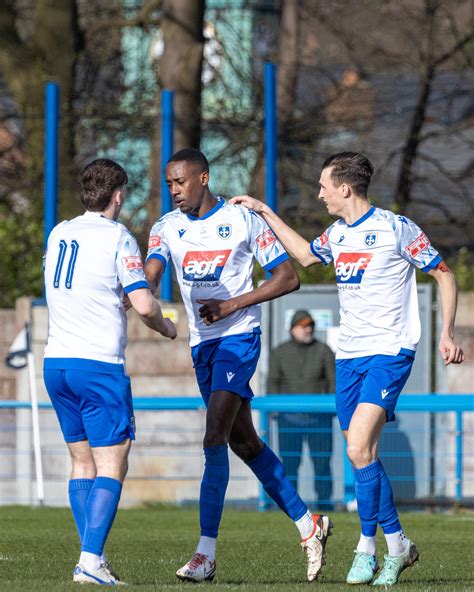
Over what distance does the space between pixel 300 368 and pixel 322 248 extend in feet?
20.2

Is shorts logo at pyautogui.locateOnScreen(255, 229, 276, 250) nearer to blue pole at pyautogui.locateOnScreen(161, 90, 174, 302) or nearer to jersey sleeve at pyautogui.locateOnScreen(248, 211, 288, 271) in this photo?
jersey sleeve at pyautogui.locateOnScreen(248, 211, 288, 271)

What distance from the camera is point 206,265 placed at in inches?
298

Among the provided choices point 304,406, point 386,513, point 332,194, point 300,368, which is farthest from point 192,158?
point 300,368

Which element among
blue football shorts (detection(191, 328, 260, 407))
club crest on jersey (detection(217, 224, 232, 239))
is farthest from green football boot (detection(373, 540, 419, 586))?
club crest on jersey (detection(217, 224, 232, 239))

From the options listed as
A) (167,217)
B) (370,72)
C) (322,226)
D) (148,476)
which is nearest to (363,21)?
(370,72)

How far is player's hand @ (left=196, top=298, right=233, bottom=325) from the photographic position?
7.36 meters

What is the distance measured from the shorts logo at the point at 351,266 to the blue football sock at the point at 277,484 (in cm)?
104

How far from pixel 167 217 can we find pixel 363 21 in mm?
17022

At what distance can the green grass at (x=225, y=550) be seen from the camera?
7.25 meters

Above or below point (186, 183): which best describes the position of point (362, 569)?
below

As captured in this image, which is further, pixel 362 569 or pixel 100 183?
pixel 362 569

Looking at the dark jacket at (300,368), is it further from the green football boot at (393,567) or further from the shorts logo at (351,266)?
the green football boot at (393,567)

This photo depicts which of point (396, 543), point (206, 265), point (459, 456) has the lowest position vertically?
point (459, 456)

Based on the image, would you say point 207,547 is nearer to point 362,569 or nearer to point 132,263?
point 362,569
